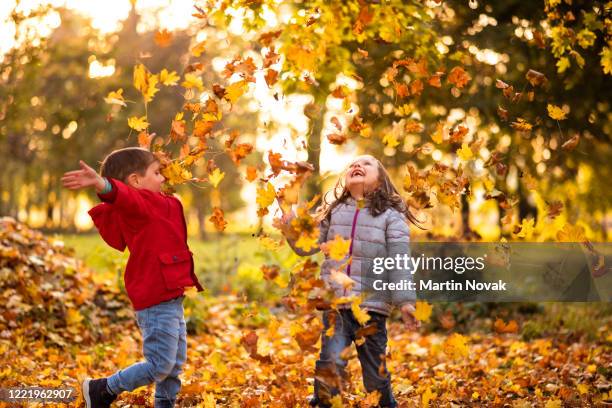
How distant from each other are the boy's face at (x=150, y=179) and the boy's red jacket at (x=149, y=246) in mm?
135

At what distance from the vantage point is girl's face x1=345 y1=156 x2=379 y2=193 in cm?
386

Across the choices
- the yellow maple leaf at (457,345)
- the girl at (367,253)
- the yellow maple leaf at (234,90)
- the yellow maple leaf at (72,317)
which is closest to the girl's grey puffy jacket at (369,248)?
the girl at (367,253)

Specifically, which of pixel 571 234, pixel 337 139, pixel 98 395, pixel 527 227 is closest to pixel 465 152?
pixel 527 227

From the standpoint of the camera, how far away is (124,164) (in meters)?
3.78

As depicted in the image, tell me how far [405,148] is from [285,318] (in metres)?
2.67

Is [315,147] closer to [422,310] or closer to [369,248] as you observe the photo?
[369,248]

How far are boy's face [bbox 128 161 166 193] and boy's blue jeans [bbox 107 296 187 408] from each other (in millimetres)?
614

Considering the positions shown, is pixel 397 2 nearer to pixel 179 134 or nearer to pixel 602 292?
pixel 179 134

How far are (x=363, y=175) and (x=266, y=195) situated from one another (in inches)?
26.6

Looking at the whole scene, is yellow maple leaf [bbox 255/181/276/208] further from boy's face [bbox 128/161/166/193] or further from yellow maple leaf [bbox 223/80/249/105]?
boy's face [bbox 128/161/166/193]

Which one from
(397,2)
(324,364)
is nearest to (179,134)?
(324,364)

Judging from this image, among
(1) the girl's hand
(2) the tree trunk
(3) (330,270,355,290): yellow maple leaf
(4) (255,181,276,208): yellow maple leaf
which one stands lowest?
(1) the girl's hand

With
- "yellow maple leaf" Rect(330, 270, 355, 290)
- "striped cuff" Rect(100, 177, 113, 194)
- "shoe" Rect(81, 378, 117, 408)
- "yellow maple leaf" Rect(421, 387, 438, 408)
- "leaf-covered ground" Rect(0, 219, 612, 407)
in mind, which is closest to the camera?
"yellow maple leaf" Rect(330, 270, 355, 290)

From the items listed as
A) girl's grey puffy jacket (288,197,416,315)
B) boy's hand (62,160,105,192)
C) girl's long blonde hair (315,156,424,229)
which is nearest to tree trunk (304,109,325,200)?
girl's long blonde hair (315,156,424,229)
